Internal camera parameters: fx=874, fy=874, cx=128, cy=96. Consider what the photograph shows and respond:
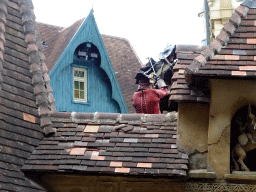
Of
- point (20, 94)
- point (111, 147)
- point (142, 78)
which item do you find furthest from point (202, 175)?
point (142, 78)

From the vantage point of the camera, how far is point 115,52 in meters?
31.0

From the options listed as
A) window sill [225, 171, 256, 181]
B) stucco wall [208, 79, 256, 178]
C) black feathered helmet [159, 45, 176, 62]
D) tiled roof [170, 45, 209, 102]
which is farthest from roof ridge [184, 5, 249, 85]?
black feathered helmet [159, 45, 176, 62]

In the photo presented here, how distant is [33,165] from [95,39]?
11.6 m

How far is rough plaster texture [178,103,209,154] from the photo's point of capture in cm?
1463

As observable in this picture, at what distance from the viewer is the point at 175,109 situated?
17688mm

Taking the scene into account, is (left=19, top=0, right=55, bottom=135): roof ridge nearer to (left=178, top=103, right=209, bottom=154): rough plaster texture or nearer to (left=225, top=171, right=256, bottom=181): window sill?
(left=178, top=103, right=209, bottom=154): rough plaster texture

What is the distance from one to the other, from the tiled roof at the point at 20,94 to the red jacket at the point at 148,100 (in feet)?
8.94

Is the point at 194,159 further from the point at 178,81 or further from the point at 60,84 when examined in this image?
the point at 60,84

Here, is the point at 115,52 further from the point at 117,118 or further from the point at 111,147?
the point at 111,147

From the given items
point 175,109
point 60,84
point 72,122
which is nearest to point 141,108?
point 175,109

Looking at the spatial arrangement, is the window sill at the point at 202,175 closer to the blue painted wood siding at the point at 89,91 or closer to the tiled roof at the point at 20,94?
the tiled roof at the point at 20,94

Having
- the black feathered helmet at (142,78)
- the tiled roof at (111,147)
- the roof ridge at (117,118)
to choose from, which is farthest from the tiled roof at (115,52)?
the tiled roof at (111,147)

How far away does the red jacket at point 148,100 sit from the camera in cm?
1794

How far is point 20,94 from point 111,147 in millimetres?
1850
